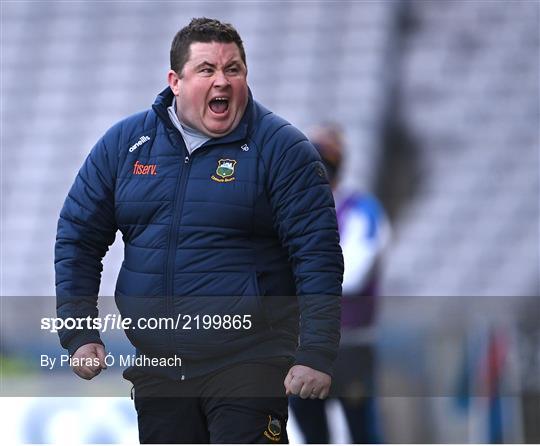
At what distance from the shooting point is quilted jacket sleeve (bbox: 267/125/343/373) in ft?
8.62

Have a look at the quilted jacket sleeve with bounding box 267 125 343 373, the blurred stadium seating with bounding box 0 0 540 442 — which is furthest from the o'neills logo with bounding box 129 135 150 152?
the blurred stadium seating with bounding box 0 0 540 442

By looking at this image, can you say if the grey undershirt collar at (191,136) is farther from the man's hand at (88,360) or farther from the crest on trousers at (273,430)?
the crest on trousers at (273,430)

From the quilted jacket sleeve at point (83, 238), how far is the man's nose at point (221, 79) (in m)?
0.29

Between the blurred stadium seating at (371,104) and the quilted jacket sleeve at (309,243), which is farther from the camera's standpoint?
the blurred stadium seating at (371,104)

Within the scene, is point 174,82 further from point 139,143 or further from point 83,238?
point 83,238

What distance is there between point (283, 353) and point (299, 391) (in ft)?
0.47

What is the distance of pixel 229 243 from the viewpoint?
2.69m

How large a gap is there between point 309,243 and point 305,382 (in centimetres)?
28

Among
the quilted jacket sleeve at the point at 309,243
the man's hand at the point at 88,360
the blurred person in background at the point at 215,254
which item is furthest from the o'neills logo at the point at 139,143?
the man's hand at the point at 88,360

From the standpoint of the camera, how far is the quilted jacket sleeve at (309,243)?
8.62ft

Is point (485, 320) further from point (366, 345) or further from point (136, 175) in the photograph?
point (136, 175)

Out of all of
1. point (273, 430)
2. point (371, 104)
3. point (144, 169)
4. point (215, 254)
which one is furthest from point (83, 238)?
point (371, 104)

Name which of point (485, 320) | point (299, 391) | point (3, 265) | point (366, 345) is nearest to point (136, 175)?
point (299, 391)

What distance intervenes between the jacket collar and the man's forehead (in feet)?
0.35
